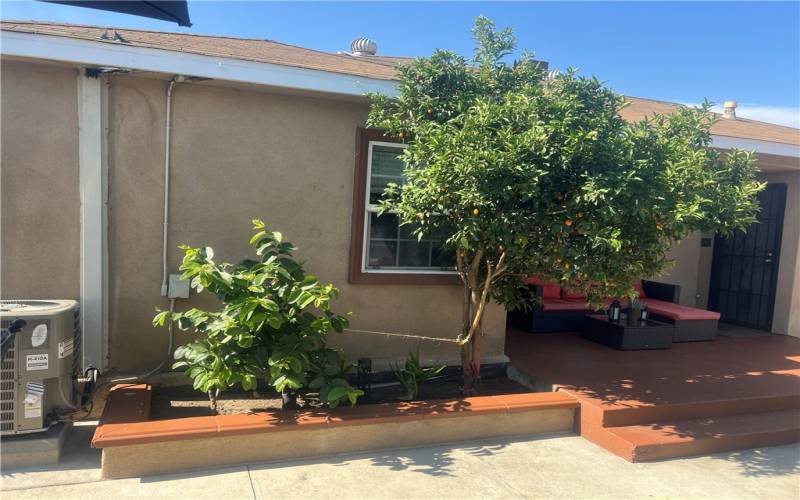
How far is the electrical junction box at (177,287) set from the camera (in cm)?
486

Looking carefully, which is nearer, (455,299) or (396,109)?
(396,109)

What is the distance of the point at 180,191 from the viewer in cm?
488

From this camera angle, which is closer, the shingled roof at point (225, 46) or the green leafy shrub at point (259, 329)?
the green leafy shrub at point (259, 329)

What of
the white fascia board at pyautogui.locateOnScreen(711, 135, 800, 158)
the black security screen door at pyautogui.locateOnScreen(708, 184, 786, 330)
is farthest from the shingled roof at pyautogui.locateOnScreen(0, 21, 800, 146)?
the black security screen door at pyautogui.locateOnScreen(708, 184, 786, 330)

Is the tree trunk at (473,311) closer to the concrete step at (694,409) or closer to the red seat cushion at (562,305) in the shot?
the concrete step at (694,409)

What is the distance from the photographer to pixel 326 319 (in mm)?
4246

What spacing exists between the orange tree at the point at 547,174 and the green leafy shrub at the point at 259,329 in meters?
1.08

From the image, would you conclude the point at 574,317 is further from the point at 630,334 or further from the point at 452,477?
the point at 452,477

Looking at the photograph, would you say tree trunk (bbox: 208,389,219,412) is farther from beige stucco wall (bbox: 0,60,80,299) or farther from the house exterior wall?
the house exterior wall

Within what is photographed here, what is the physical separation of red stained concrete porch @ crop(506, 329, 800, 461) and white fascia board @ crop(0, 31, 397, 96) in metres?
3.40

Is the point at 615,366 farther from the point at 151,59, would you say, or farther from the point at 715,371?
the point at 151,59

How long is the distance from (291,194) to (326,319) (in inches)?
60.5

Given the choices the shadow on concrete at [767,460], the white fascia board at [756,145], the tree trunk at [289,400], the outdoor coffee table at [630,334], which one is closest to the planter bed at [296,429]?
the tree trunk at [289,400]

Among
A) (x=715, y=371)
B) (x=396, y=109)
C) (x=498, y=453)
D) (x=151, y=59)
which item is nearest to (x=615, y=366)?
(x=715, y=371)
